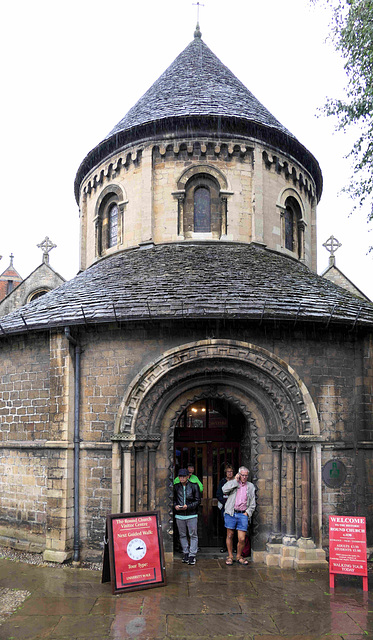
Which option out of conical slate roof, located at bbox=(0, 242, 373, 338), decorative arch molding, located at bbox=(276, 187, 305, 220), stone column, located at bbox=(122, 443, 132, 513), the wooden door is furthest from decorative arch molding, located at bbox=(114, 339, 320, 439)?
decorative arch molding, located at bbox=(276, 187, 305, 220)

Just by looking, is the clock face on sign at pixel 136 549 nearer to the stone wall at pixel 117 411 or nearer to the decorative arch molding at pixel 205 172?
the stone wall at pixel 117 411

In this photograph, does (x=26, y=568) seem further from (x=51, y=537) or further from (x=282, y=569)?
(x=282, y=569)

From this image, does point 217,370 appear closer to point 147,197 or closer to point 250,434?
point 250,434

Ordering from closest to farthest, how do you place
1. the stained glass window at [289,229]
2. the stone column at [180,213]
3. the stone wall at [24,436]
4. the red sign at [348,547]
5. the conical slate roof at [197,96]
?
1. the red sign at [348,547]
2. the stone wall at [24,436]
3. the stone column at [180,213]
4. the conical slate roof at [197,96]
5. the stained glass window at [289,229]

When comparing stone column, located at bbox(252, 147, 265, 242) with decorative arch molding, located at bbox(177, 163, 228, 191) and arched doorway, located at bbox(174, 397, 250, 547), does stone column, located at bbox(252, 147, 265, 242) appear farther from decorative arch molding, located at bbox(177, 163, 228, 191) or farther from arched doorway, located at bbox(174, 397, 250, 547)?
arched doorway, located at bbox(174, 397, 250, 547)

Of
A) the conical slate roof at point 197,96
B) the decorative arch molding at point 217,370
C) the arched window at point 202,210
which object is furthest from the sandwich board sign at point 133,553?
the conical slate roof at point 197,96

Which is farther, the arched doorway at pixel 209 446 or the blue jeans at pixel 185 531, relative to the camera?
the arched doorway at pixel 209 446

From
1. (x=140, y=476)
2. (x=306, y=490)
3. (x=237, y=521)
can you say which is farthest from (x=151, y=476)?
(x=306, y=490)

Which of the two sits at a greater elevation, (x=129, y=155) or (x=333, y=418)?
(x=129, y=155)

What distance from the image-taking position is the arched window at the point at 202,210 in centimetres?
1363

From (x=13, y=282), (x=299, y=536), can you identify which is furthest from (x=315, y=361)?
(x=13, y=282)

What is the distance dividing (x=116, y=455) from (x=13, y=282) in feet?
66.2

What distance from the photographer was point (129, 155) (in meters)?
14.1

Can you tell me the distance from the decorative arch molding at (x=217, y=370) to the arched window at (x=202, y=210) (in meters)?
4.95
